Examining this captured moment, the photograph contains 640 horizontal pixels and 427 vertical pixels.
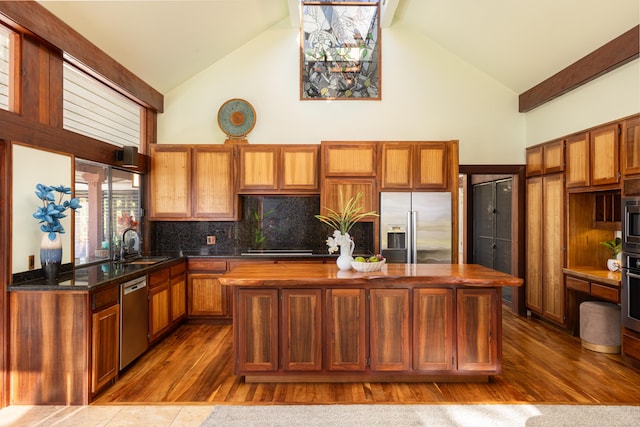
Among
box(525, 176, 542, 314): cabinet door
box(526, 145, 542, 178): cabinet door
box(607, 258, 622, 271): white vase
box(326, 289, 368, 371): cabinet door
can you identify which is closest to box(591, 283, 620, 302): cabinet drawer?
box(607, 258, 622, 271): white vase

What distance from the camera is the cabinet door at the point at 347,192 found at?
4895 millimetres

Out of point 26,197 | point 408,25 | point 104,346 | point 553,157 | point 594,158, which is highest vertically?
point 408,25

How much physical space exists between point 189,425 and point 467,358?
2.16 meters

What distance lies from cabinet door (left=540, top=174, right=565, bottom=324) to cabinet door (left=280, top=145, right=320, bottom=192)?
2924mm

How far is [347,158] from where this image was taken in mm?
4910

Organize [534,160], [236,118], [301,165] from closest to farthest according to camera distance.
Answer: [301,165], [534,160], [236,118]

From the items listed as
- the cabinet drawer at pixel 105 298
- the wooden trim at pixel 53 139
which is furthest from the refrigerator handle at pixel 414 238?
the wooden trim at pixel 53 139

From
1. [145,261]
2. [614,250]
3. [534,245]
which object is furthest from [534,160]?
[145,261]

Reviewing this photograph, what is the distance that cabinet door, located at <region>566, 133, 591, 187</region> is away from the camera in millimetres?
4184

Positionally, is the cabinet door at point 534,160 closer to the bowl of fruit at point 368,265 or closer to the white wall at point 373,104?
the white wall at point 373,104

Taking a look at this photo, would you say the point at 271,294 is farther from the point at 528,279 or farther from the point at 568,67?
the point at 568,67

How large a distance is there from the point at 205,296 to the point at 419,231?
2.83 meters

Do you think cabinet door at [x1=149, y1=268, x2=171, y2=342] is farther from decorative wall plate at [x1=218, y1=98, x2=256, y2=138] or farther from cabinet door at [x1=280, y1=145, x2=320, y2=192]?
decorative wall plate at [x1=218, y1=98, x2=256, y2=138]

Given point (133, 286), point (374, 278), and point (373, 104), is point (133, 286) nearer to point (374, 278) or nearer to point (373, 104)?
point (374, 278)
